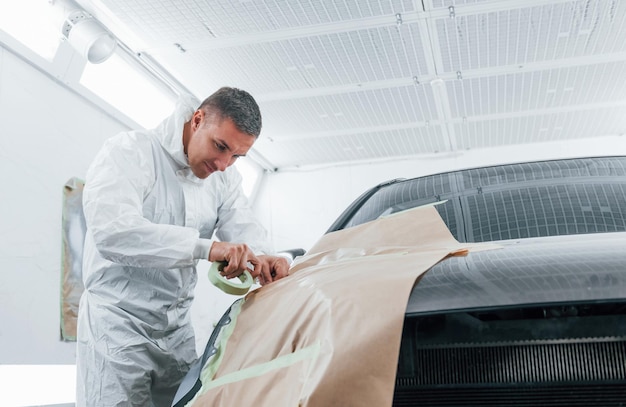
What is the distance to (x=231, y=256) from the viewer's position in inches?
68.4

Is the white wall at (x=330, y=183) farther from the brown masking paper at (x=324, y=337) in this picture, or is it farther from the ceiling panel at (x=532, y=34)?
the brown masking paper at (x=324, y=337)

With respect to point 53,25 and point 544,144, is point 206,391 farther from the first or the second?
point 544,144

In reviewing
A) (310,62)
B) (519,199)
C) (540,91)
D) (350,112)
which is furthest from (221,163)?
(540,91)

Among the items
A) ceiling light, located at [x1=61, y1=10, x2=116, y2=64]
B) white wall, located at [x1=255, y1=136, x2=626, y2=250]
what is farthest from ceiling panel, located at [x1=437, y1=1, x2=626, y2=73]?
ceiling light, located at [x1=61, y1=10, x2=116, y2=64]

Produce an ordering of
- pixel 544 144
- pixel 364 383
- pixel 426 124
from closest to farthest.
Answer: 1. pixel 364 383
2. pixel 426 124
3. pixel 544 144

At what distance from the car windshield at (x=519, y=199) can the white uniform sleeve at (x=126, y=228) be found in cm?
77

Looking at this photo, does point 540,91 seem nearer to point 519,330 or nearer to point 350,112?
point 350,112

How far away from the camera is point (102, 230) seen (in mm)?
1815

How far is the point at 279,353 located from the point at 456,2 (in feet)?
10.2

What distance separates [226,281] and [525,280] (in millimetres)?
838

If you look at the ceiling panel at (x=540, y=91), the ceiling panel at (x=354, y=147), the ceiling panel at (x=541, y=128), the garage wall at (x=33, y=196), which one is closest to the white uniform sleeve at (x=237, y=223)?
the garage wall at (x=33, y=196)

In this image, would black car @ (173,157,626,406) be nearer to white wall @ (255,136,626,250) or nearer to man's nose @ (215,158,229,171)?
man's nose @ (215,158,229,171)

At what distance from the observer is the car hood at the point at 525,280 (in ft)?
3.58

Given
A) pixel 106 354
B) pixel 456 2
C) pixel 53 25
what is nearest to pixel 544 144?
pixel 456 2
